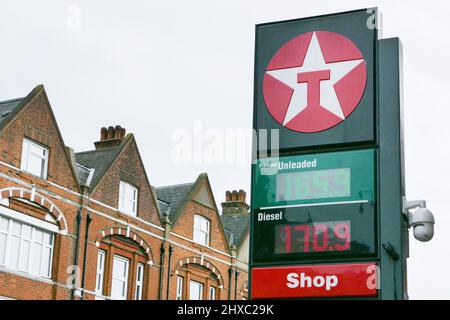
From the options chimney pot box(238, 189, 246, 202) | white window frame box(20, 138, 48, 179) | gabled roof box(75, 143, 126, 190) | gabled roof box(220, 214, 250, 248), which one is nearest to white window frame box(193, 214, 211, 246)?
gabled roof box(220, 214, 250, 248)

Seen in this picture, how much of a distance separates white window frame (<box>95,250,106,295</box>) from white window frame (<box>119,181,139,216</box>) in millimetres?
2217

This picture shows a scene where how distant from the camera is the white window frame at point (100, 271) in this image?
113 ft

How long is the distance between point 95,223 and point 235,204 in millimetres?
18393

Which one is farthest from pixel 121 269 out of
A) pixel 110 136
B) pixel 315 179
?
pixel 315 179

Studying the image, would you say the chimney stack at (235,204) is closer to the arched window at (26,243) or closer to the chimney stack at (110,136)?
the chimney stack at (110,136)

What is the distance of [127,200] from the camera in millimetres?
36750

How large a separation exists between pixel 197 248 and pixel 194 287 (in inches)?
75.6

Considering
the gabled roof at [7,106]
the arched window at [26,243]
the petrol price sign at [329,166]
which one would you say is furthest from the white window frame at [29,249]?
the petrol price sign at [329,166]

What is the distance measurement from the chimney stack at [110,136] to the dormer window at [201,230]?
19.6ft

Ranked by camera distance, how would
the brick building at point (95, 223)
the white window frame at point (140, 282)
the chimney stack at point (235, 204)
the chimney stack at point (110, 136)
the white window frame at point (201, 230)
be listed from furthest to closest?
1. the chimney stack at point (235, 204)
2. the white window frame at point (201, 230)
3. the chimney stack at point (110, 136)
4. the white window frame at point (140, 282)
5. the brick building at point (95, 223)

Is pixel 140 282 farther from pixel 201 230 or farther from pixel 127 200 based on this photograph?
pixel 201 230
